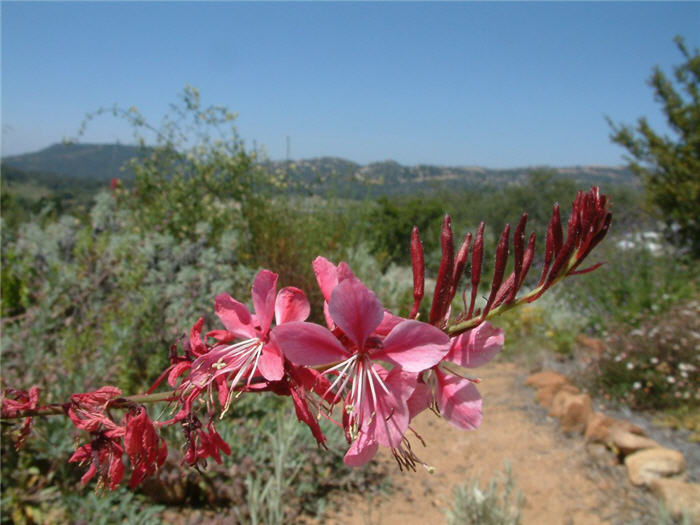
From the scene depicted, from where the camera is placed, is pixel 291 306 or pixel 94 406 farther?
pixel 291 306

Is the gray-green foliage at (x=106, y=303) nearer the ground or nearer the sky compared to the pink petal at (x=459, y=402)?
nearer the ground

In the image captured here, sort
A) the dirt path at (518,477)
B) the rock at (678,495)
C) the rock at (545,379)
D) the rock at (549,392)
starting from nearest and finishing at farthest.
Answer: the rock at (678,495), the dirt path at (518,477), the rock at (549,392), the rock at (545,379)

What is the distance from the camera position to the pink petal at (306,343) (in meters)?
0.73

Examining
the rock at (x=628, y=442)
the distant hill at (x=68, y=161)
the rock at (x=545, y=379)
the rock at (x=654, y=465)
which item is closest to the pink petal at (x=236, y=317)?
the rock at (x=654, y=465)

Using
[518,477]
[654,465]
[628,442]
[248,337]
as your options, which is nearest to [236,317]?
[248,337]

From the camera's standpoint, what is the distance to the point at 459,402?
909 mm

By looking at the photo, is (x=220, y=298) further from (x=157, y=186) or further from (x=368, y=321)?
(x=157, y=186)

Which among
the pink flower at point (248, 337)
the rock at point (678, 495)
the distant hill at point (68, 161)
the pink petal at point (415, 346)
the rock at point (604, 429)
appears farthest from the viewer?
the distant hill at point (68, 161)

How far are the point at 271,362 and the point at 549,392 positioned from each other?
5.13 meters

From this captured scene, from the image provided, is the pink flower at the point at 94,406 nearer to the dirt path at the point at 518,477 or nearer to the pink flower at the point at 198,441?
the pink flower at the point at 198,441

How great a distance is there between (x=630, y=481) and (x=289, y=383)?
4.05 m

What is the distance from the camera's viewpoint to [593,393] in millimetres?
5277

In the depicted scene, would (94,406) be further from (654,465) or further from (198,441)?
(654,465)

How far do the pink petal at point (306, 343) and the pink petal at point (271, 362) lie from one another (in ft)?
0.13
